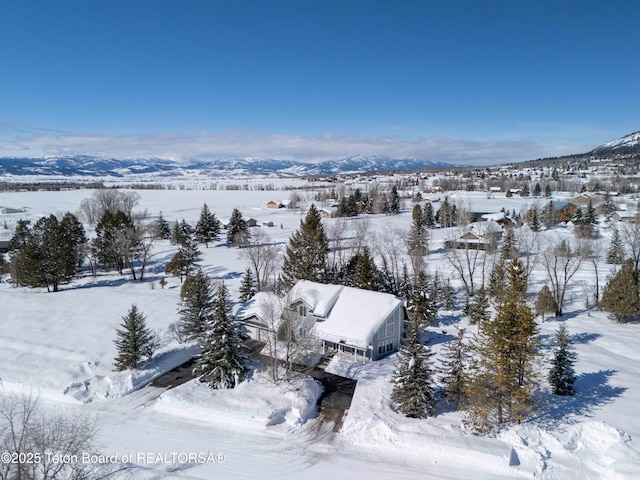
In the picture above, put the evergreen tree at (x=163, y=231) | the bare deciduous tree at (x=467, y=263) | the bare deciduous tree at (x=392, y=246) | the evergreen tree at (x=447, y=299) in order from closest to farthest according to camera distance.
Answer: the evergreen tree at (x=447, y=299) → the bare deciduous tree at (x=467, y=263) → the bare deciduous tree at (x=392, y=246) → the evergreen tree at (x=163, y=231)

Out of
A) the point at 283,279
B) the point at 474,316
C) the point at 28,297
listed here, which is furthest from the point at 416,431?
the point at 28,297

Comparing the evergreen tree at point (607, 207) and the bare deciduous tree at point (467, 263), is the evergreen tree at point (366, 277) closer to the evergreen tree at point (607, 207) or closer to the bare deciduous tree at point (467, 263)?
the bare deciduous tree at point (467, 263)

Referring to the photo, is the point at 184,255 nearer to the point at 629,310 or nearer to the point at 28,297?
the point at 28,297

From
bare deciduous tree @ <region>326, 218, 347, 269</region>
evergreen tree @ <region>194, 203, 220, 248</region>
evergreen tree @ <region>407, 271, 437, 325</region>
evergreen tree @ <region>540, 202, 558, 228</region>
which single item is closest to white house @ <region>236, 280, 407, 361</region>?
evergreen tree @ <region>407, 271, 437, 325</region>

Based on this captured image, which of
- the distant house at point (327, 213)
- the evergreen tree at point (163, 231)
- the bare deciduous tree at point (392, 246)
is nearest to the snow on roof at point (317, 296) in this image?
the bare deciduous tree at point (392, 246)

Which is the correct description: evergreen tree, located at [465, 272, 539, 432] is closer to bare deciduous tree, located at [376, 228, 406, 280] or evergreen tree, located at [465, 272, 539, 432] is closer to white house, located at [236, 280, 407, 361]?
white house, located at [236, 280, 407, 361]

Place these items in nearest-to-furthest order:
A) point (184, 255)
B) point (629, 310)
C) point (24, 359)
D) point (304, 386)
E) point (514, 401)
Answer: point (514, 401), point (304, 386), point (24, 359), point (629, 310), point (184, 255)
